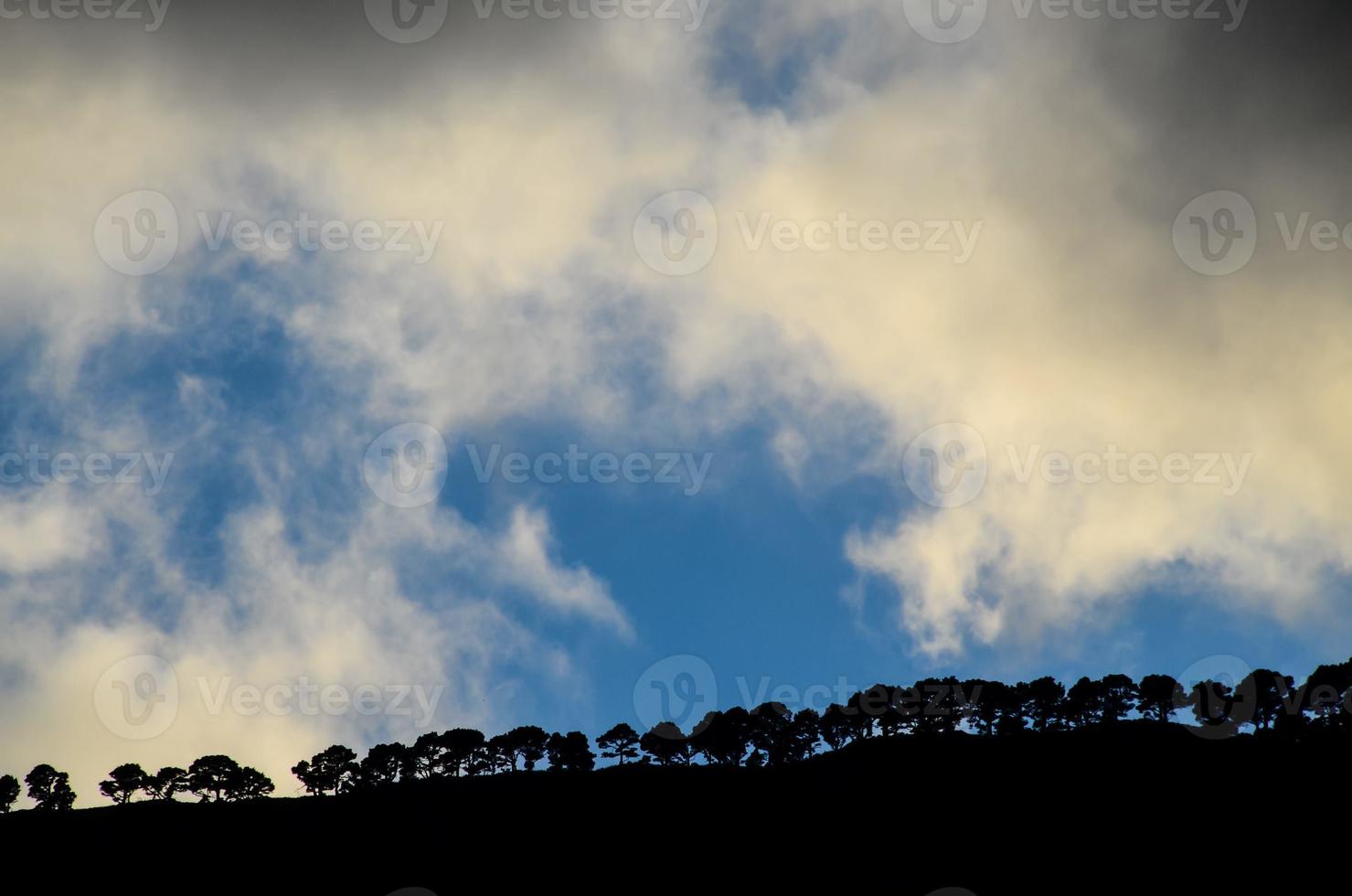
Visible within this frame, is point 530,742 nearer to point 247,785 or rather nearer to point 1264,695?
point 247,785

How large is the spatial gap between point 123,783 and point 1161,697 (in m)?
194

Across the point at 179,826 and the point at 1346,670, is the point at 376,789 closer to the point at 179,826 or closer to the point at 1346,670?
the point at 179,826

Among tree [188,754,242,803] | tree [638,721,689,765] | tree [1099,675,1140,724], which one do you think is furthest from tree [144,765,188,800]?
tree [1099,675,1140,724]

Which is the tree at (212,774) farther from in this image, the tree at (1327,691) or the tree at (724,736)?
the tree at (1327,691)

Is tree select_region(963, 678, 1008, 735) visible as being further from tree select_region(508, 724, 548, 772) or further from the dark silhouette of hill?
tree select_region(508, 724, 548, 772)

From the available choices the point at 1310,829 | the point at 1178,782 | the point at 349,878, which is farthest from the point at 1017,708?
the point at 349,878

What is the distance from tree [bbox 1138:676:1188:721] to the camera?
170625mm

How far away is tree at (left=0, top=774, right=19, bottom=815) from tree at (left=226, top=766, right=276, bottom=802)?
155 ft

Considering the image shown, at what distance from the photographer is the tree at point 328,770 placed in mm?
190000

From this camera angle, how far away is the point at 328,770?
192 m

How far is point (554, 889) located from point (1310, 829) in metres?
73.5

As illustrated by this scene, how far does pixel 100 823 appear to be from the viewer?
134m

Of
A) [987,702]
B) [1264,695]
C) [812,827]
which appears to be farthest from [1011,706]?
[812,827]

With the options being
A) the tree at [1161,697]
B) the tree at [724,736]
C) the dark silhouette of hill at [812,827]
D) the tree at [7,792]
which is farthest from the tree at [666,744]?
the tree at [7,792]
